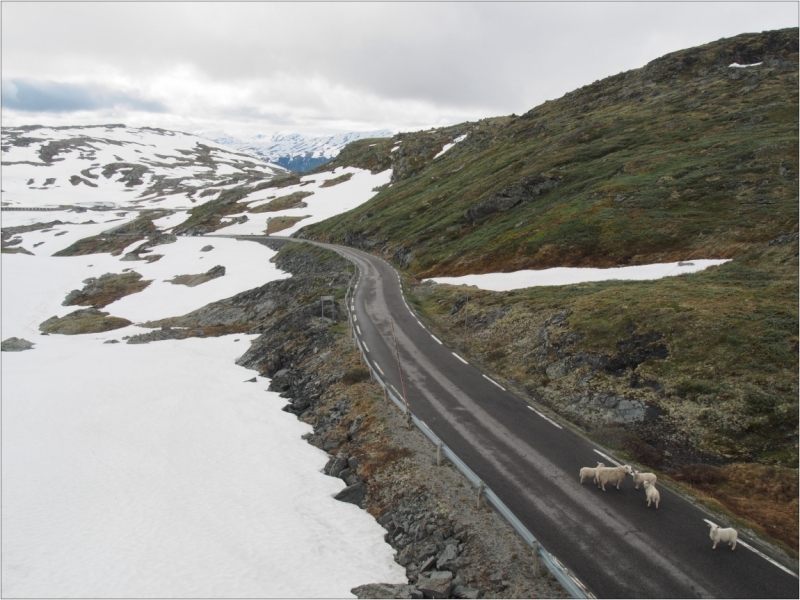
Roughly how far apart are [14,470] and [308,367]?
15.8 metres

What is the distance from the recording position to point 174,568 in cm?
1354

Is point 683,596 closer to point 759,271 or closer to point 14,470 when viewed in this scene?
point 759,271

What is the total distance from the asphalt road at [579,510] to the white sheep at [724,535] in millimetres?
247

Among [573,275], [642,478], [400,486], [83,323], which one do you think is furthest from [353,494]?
[83,323]

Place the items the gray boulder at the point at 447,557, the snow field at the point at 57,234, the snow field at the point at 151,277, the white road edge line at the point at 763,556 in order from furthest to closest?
the snow field at the point at 57,234
the snow field at the point at 151,277
the gray boulder at the point at 447,557
the white road edge line at the point at 763,556

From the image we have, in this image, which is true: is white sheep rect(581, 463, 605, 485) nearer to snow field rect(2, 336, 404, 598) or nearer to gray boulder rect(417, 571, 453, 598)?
gray boulder rect(417, 571, 453, 598)

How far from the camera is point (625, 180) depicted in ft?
172

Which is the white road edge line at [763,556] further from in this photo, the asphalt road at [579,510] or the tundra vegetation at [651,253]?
the tundra vegetation at [651,253]

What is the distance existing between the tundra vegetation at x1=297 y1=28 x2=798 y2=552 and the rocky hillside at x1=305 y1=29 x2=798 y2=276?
11.1 inches

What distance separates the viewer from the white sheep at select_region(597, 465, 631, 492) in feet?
45.5

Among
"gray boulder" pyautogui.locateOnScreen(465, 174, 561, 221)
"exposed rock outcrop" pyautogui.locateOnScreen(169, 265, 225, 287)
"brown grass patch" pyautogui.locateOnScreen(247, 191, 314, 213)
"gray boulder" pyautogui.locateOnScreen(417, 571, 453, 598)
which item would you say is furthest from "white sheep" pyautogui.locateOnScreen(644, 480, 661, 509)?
"brown grass patch" pyautogui.locateOnScreen(247, 191, 314, 213)

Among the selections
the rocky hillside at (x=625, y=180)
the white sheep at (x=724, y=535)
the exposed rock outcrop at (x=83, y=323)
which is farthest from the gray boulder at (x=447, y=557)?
the exposed rock outcrop at (x=83, y=323)

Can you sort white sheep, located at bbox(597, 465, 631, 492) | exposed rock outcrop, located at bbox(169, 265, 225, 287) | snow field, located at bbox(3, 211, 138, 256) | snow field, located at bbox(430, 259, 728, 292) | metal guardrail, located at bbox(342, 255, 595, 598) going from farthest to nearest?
snow field, located at bbox(3, 211, 138, 256)
exposed rock outcrop, located at bbox(169, 265, 225, 287)
snow field, located at bbox(430, 259, 728, 292)
white sheep, located at bbox(597, 465, 631, 492)
metal guardrail, located at bbox(342, 255, 595, 598)

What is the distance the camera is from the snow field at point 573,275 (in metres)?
33.9
